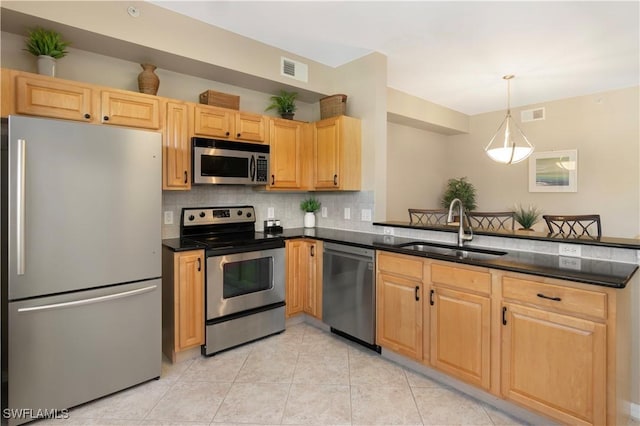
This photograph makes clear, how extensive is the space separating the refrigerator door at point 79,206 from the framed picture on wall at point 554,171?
224 inches

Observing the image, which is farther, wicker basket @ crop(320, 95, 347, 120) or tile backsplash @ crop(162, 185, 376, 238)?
wicker basket @ crop(320, 95, 347, 120)

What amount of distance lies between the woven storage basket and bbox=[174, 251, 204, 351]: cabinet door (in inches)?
56.1

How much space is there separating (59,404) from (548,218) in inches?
156

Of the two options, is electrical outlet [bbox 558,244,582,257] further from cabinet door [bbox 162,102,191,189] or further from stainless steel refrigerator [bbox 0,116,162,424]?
cabinet door [bbox 162,102,191,189]

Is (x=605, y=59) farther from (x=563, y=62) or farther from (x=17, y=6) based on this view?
(x=17, y=6)

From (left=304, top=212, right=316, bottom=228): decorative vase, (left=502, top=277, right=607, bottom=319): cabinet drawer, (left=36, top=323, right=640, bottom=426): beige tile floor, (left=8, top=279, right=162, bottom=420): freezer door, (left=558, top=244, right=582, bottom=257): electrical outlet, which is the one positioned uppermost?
(left=304, top=212, right=316, bottom=228): decorative vase

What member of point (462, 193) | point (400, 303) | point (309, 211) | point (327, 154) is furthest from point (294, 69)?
point (462, 193)

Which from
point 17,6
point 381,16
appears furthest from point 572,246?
point 17,6

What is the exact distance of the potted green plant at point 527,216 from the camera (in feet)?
16.6

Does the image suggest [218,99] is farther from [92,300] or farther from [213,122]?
[92,300]

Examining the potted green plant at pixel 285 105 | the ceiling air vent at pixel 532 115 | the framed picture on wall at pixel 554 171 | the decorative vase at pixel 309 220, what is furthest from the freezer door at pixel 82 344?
the ceiling air vent at pixel 532 115

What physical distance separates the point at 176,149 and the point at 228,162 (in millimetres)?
456

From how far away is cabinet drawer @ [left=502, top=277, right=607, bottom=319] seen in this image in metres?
1.66

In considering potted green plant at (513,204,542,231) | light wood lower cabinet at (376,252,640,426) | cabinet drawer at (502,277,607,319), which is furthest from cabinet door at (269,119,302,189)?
potted green plant at (513,204,542,231)
